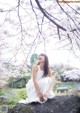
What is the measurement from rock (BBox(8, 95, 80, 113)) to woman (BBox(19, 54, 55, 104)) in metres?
0.09

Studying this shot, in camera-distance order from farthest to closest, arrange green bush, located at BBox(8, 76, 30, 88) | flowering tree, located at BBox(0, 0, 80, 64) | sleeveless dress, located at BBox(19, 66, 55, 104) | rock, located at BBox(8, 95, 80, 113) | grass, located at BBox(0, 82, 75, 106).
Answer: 1. green bush, located at BBox(8, 76, 30, 88)
2. grass, located at BBox(0, 82, 75, 106)
3. sleeveless dress, located at BBox(19, 66, 55, 104)
4. rock, located at BBox(8, 95, 80, 113)
5. flowering tree, located at BBox(0, 0, 80, 64)

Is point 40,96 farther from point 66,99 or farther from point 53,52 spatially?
point 53,52

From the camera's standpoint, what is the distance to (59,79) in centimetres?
986

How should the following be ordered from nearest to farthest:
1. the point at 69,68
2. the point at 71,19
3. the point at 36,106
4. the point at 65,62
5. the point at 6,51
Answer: the point at 71,19 → the point at 36,106 → the point at 6,51 → the point at 65,62 → the point at 69,68

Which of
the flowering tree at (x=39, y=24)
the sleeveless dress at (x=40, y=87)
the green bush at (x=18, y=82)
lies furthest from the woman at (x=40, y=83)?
the green bush at (x=18, y=82)

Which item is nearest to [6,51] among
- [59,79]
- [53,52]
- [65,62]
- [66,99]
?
[53,52]

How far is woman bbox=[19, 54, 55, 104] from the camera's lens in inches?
209

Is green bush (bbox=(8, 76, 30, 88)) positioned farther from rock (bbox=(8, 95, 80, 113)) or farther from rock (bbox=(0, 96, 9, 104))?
rock (bbox=(8, 95, 80, 113))

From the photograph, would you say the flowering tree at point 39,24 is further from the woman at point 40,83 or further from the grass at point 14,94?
the grass at point 14,94

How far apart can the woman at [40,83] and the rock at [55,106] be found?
3.5 inches

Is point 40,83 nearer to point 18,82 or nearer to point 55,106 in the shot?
point 55,106

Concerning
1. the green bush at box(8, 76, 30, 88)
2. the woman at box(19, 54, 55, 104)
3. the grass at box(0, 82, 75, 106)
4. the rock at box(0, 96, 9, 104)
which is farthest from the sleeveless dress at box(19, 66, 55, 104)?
the green bush at box(8, 76, 30, 88)

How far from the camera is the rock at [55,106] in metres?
5.24

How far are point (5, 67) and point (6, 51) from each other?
792 millimetres
